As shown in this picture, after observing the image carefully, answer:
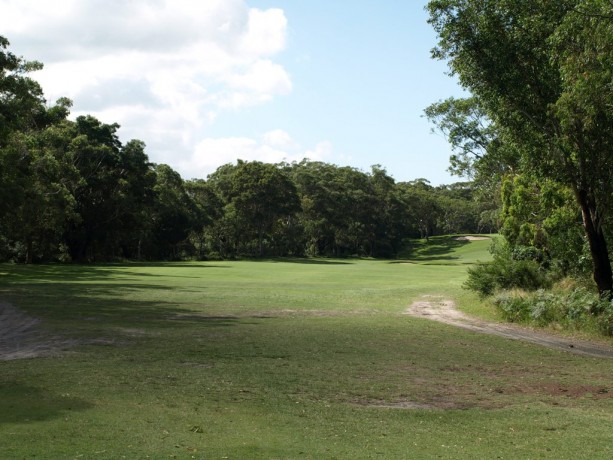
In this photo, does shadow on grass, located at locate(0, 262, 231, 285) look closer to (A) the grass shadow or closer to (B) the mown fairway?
(B) the mown fairway

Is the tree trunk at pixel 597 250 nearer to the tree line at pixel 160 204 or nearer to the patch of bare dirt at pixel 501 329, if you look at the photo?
the patch of bare dirt at pixel 501 329

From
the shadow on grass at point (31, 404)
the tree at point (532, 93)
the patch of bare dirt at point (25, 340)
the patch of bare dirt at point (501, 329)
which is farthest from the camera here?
the tree at point (532, 93)

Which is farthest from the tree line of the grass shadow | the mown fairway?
the mown fairway

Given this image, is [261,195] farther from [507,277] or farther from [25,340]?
[25,340]

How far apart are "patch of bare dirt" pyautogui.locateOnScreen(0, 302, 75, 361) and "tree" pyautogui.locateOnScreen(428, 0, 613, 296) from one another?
14511 mm

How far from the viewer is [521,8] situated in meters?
18.4

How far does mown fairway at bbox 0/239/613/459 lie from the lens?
23.2 ft

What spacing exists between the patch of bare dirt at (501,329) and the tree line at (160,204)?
19.7 m

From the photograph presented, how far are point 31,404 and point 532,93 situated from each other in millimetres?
17633

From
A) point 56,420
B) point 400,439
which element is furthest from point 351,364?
point 56,420

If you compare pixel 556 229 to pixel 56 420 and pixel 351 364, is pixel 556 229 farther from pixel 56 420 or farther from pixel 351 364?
pixel 56 420

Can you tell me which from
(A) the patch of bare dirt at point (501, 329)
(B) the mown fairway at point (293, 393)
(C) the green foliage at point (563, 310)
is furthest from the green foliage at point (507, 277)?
(B) the mown fairway at point (293, 393)

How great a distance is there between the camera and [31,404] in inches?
323

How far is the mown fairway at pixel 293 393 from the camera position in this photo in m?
7.07
